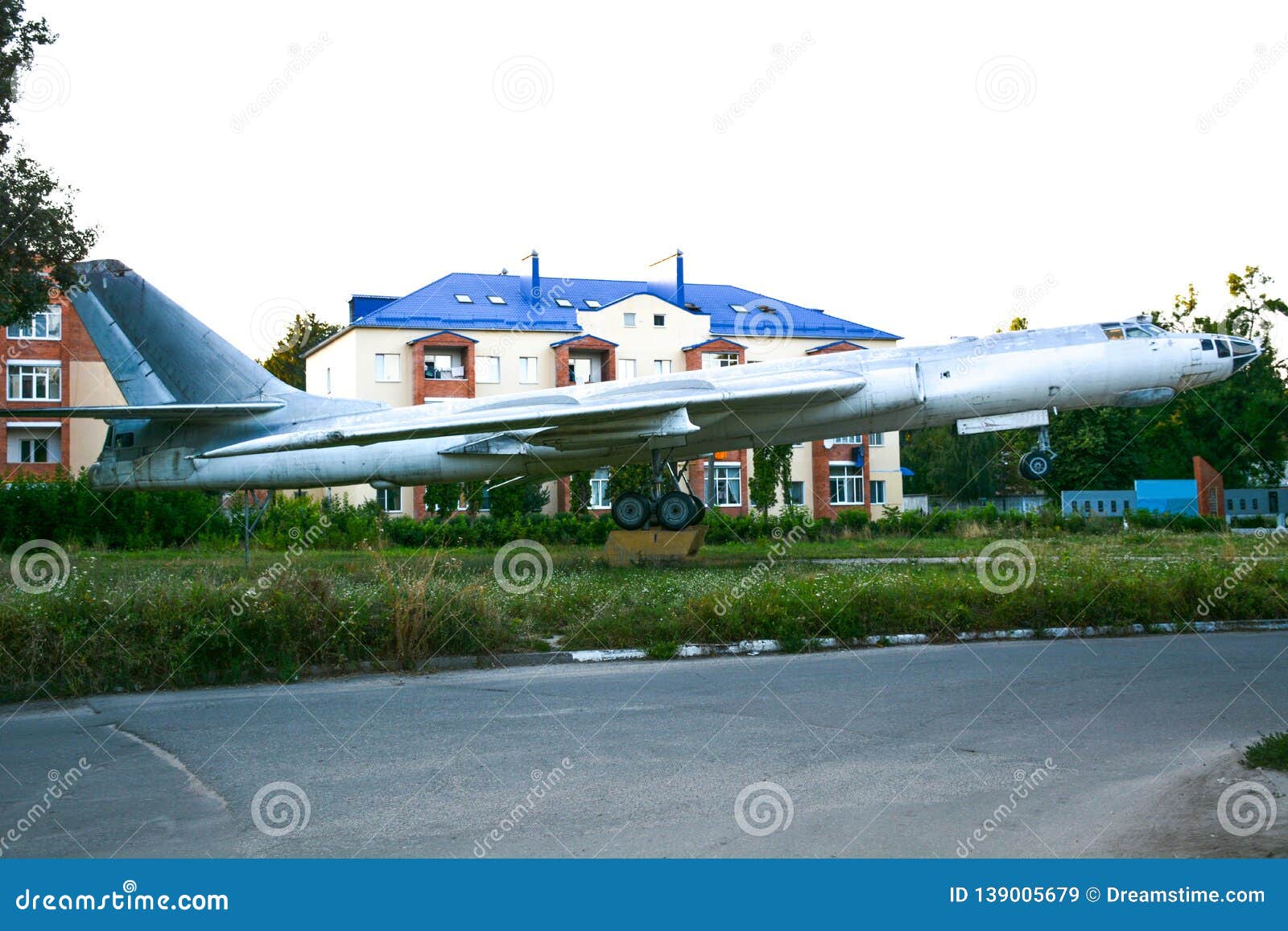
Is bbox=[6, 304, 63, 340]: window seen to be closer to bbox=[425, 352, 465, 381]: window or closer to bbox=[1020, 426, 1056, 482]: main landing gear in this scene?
bbox=[425, 352, 465, 381]: window

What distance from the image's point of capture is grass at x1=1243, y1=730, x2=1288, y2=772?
5.73 metres

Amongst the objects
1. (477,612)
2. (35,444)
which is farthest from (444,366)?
(477,612)

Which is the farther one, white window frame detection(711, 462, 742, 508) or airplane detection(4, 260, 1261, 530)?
white window frame detection(711, 462, 742, 508)

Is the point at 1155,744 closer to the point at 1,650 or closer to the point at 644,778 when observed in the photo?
the point at 644,778

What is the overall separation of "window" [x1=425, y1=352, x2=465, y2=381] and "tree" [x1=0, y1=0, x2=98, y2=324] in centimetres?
2436

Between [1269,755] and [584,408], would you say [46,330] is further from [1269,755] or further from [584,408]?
[1269,755]

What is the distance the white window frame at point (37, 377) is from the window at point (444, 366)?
57.3 ft

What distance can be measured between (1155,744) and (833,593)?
216 inches

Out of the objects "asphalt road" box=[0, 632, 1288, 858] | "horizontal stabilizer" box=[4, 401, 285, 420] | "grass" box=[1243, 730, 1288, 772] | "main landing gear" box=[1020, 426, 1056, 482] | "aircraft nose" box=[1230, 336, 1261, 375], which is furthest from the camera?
"horizontal stabilizer" box=[4, 401, 285, 420]

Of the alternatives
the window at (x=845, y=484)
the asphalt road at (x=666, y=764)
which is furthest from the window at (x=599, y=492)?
the asphalt road at (x=666, y=764)

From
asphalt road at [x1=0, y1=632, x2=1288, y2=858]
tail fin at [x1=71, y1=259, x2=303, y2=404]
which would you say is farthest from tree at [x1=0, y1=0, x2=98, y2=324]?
asphalt road at [x1=0, y1=632, x2=1288, y2=858]

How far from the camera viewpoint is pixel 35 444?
1941 inches

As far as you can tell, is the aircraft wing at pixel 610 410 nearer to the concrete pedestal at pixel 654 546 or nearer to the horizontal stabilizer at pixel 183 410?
the horizontal stabilizer at pixel 183 410

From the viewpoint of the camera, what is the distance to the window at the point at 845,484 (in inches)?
1913
